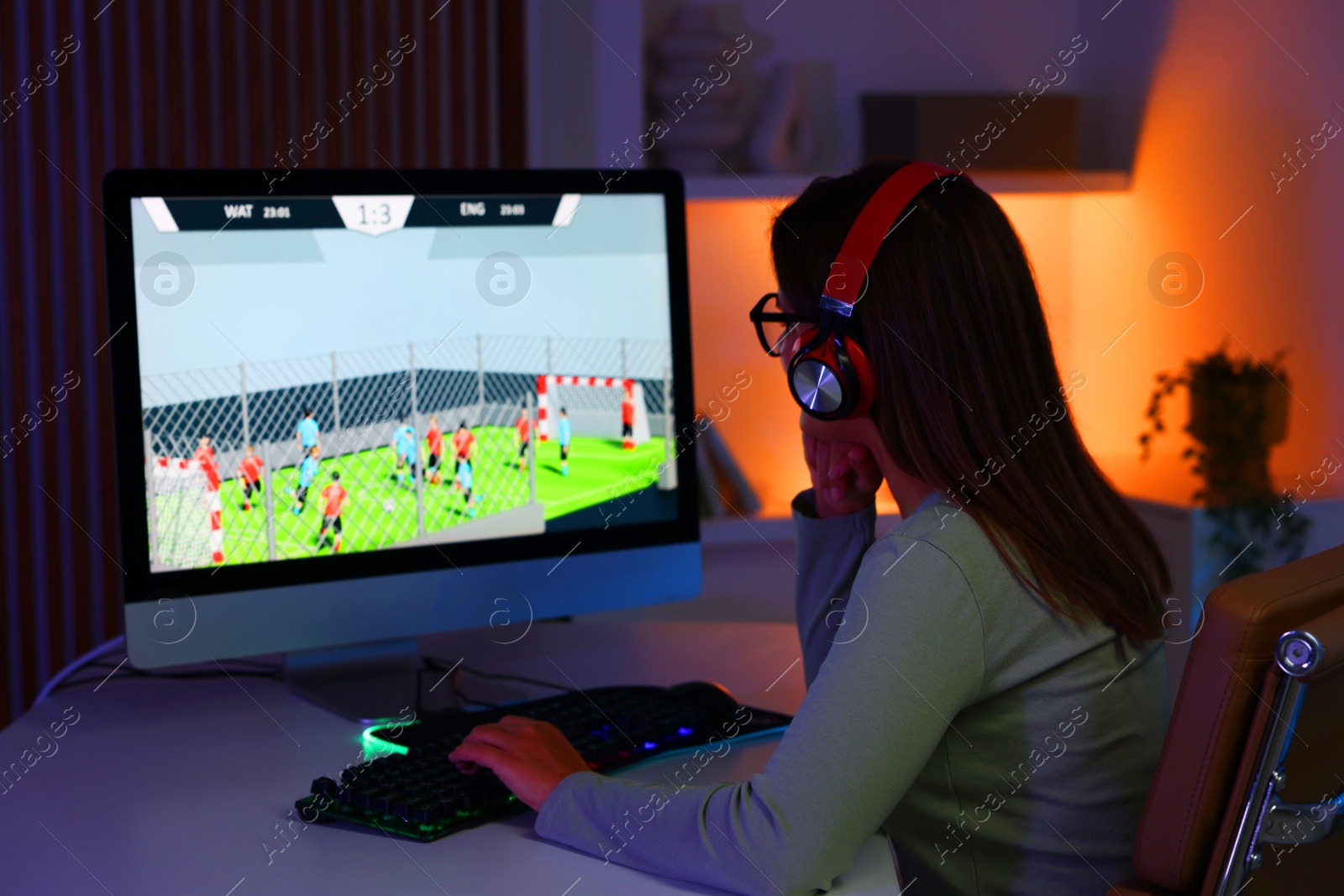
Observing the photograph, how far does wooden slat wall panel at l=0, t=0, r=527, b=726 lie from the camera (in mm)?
2275

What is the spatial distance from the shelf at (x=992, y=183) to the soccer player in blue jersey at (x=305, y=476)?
113 centimetres

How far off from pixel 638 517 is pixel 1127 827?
62 cm

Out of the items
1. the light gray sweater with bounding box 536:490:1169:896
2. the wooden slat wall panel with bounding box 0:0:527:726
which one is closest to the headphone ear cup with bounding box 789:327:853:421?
the light gray sweater with bounding box 536:490:1169:896

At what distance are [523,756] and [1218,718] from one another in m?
0.51

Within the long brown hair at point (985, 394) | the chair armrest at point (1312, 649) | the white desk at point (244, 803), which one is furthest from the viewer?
the long brown hair at point (985, 394)

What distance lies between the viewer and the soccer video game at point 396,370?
1147 mm

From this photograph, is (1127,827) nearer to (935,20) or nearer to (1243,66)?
(1243,66)

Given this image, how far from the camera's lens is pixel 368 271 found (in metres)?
1.22

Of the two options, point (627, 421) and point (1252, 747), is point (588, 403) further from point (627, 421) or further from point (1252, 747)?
point (1252, 747)

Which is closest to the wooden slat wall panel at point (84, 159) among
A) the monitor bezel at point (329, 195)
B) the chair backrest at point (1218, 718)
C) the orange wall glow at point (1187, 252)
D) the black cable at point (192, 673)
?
the orange wall glow at point (1187, 252)

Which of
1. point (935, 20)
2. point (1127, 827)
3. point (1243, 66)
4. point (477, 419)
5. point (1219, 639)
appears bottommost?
point (1127, 827)

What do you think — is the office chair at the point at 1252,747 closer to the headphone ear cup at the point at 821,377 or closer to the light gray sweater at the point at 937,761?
the light gray sweater at the point at 937,761

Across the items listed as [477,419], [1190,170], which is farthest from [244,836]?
[1190,170]

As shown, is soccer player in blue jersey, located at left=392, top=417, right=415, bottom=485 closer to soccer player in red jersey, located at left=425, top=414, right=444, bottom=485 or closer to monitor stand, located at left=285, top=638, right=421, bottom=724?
soccer player in red jersey, located at left=425, top=414, right=444, bottom=485
